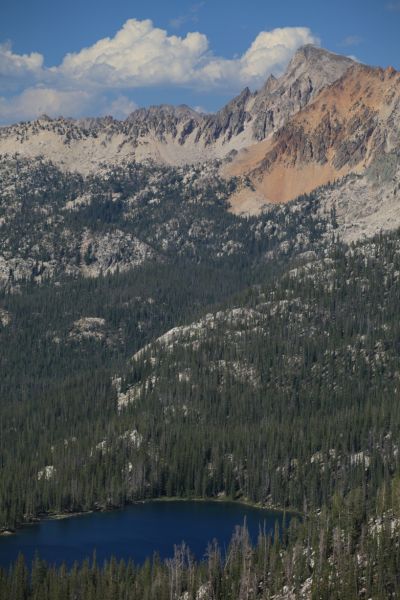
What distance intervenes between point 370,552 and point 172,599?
33359 millimetres

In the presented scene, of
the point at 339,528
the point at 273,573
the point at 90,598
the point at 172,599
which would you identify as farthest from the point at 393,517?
the point at 90,598

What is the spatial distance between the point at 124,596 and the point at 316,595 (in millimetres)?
35028

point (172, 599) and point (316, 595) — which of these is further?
point (172, 599)

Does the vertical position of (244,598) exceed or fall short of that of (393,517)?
it falls short

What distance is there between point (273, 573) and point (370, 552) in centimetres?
1848

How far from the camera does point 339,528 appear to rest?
199 m

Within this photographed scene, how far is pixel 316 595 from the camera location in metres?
182

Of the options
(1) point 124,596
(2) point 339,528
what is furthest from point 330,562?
(1) point 124,596

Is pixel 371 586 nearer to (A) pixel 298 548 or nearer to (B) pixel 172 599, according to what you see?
(A) pixel 298 548

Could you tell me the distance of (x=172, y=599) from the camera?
196500 mm

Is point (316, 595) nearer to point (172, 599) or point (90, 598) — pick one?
point (172, 599)

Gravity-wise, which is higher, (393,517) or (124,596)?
(393,517)

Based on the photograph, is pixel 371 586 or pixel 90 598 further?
pixel 90 598

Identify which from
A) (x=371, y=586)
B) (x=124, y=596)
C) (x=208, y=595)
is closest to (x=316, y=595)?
(x=371, y=586)
